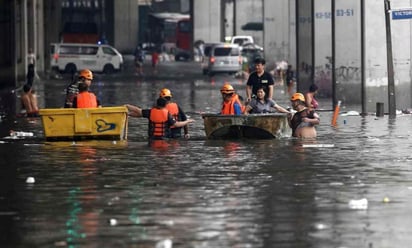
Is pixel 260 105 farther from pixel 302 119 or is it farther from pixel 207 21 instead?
pixel 207 21

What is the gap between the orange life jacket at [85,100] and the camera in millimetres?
27406

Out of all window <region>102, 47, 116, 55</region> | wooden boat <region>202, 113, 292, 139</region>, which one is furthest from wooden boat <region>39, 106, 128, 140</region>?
window <region>102, 47, 116, 55</region>

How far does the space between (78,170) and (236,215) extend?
6227 millimetres

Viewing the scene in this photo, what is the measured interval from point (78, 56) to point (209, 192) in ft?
207

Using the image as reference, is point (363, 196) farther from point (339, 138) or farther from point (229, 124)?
point (339, 138)

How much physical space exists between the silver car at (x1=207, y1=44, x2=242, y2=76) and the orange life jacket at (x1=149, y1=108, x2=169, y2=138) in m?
53.1

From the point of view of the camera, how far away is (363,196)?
17719 mm

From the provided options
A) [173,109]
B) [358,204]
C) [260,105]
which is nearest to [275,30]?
[260,105]

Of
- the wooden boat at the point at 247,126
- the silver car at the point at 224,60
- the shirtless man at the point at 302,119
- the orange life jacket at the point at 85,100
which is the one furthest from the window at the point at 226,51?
the orange life jacket at the point at 85,100

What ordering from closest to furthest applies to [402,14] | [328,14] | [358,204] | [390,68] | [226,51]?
[358,204] < [402,14] < [390,68] < [328,14] < [226,51]

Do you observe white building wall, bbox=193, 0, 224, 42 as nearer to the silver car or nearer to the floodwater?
the silver car

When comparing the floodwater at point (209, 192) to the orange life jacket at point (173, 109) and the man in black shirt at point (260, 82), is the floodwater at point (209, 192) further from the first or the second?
the man in black shirt at point (260, 82)

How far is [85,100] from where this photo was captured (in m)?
27.4

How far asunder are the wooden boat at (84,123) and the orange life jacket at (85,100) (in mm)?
245
